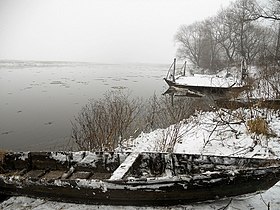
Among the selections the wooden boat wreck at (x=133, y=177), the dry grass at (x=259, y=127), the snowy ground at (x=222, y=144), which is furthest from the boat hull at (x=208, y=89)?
the wooden boat wreck at (x=133, y=177)

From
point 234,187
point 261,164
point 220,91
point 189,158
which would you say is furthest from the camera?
point 220,91

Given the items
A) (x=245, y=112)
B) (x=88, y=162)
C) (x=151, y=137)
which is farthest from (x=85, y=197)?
(x=245, y=112)

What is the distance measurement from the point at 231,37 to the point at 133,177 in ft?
137

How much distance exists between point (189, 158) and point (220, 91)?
1515 cm

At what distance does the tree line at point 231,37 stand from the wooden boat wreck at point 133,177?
77.8 feet

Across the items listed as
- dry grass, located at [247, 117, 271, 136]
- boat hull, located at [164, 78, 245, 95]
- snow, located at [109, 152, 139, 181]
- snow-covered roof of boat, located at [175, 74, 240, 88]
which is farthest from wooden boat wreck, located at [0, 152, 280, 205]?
snow-covered roof of boat, located at [175, 74, 240, 88]

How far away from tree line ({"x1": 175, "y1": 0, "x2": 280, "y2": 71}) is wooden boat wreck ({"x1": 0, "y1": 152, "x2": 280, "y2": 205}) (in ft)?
77.8

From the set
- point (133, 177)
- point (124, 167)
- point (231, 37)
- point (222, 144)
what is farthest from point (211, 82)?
point (231, 37)

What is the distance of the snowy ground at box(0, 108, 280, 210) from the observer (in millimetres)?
4891

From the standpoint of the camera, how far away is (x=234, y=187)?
4586 mm

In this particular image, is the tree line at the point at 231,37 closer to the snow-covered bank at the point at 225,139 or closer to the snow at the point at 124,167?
the snow-covered bank at the point at 225,139

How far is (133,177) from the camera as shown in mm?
4848

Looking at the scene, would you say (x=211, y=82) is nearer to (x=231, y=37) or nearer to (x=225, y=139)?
(x=225, y=139)

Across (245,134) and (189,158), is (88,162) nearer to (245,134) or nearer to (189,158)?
(189,158)
